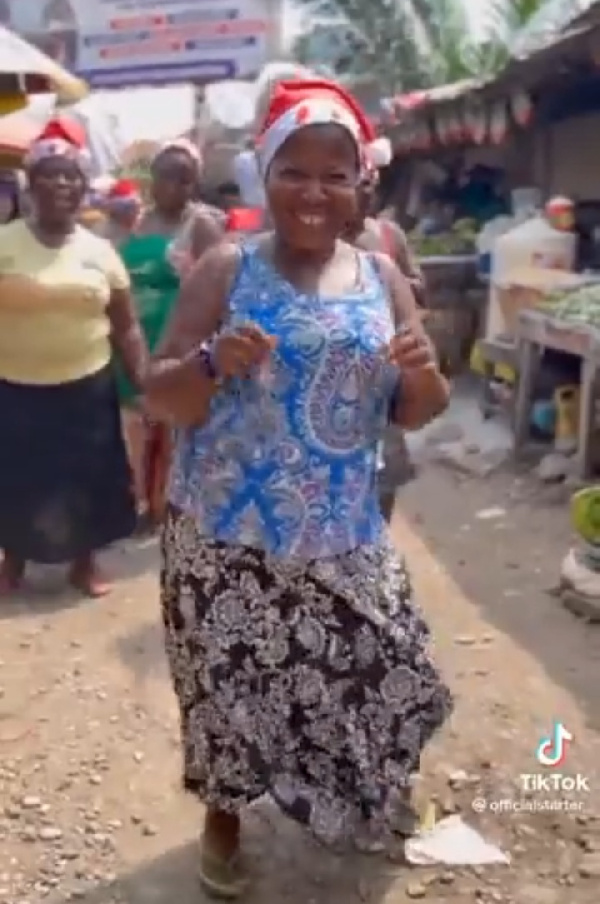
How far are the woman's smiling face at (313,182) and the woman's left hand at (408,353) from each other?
9.5 inches

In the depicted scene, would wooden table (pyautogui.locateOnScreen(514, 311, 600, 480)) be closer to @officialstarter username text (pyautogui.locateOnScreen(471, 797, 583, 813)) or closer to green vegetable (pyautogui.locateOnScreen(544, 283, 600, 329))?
green vegetable (pyautogui.locateOnScreen(544, 283, 600, 329))

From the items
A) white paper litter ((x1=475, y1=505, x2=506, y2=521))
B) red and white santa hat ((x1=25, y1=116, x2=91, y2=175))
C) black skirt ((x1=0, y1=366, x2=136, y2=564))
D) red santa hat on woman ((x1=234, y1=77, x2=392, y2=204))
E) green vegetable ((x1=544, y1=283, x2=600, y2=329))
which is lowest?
white paper litter ((x1=475, y1=505, x2=506, y2=521))

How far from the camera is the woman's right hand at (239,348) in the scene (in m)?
2.40

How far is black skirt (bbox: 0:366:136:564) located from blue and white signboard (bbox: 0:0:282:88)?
13731 millimetres

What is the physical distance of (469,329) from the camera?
995 centimetres

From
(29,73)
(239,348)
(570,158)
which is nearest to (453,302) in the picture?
(570,158)

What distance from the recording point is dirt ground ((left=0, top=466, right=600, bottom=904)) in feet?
9.65

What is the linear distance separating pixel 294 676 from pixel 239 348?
72cm

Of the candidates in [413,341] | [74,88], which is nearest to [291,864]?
[413,341]

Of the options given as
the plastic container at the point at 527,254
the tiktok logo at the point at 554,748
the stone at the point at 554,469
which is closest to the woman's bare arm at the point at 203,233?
the stone at the point at 554,469

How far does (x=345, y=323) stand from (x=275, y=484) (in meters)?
0.34

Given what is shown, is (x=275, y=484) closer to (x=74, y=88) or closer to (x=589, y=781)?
(x=589, y=781)

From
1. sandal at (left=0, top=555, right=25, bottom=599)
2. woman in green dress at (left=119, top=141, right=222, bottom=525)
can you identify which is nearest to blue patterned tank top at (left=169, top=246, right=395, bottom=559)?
sandal at (left=0, top=555, right=25, bottom=599)

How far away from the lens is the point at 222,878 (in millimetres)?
2852
